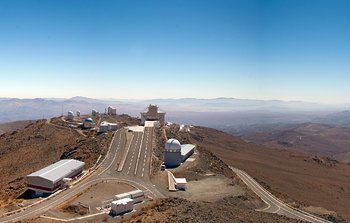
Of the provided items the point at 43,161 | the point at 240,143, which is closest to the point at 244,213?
the point at 43,161

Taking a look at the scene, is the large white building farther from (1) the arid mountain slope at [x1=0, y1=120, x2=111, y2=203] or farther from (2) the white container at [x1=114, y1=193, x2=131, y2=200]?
(2) the white container at [x1=114, y1=193, x2=131, y2=200]

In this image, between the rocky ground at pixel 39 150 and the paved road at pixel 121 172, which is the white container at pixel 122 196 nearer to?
the paved road at pixel 121 172

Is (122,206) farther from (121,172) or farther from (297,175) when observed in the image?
(297,175)


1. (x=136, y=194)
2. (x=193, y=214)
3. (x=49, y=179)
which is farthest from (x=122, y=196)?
(x=49, y=179)

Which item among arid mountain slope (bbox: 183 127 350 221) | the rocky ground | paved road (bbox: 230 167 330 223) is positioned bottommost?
arid mountain slope (bbox: 183 127 350 221)

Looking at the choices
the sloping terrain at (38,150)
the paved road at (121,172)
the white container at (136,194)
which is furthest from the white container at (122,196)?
the sloping terrain at (38,150)

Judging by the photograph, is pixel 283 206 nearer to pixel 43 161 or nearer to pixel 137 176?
pixel 137 176

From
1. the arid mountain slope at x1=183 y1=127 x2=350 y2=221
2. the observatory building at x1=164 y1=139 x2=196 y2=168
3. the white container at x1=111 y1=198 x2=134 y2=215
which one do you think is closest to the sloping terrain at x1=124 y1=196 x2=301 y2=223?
the white container at x1=111 y1=198 x2=134 y2=215

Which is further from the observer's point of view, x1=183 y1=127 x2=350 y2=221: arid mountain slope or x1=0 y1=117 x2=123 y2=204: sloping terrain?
x1=183 y1=127 x2=350 y2=221: arid mountain slope

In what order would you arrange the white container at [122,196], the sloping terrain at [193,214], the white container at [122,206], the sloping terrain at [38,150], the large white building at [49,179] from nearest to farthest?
the sloping terrain at [193,214], the white container at [122,206], the white container at [122,196], the large white building at [49,179], the sloping terrain at [38,150]
